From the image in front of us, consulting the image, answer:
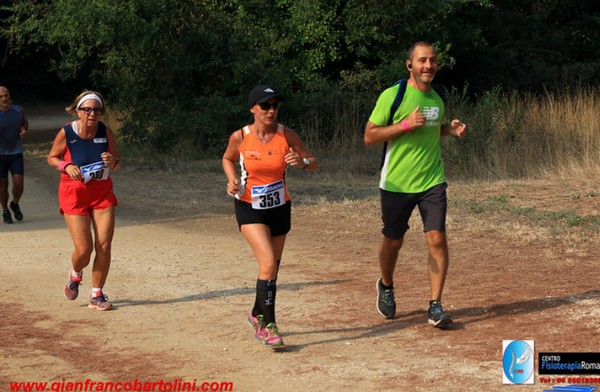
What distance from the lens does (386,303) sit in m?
8.23

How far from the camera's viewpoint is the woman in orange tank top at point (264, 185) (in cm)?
747

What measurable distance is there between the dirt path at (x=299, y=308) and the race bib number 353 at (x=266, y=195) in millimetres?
1031

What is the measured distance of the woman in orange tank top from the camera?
7.47 meters

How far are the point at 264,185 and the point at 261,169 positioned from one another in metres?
0.12

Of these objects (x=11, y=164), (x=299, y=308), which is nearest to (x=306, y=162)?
(x=299, y=308)

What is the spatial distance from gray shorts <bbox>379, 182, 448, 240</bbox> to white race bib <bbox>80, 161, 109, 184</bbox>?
8.31 ft

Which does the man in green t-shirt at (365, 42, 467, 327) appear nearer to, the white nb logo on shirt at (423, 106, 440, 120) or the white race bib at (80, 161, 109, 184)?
the white nb logo on shirt at (423, 106, 440, 120)

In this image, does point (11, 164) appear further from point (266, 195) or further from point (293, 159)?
point (293, 159)

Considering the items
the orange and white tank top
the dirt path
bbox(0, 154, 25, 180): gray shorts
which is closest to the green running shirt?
the orange and white tank top

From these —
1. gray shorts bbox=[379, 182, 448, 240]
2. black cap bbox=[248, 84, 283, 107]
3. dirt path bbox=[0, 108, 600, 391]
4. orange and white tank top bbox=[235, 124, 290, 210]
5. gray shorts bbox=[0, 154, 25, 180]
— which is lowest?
dirt path bbox=[0, 108, 600, 391]

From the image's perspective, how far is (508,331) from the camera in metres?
7.68

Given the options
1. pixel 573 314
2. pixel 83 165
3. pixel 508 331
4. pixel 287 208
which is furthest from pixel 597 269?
pixel 83 165

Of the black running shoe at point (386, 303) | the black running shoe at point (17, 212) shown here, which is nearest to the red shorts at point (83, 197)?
the black running shoe at point (386, 303)

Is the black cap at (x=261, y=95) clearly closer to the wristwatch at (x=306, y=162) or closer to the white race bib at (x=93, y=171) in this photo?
the wristwatch at (x=306, y=162)
